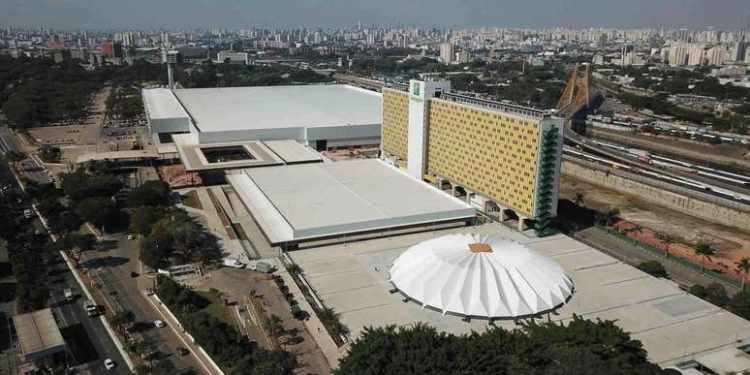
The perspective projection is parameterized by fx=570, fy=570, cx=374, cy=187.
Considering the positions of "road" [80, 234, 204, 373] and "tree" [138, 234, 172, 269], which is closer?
"road" [80, 234, 204, 373]

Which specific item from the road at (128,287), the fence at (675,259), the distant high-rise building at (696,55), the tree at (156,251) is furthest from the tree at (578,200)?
the distant high-rise building at (696,55)

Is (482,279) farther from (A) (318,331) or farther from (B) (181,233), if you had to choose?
(B) (181,233)

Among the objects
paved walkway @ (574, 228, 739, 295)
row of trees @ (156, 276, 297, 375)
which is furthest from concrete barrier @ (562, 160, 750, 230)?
row of trees @ (156, 276, 297, 375)

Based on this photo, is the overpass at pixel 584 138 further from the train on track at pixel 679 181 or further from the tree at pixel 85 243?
the tree at pixel 85 243

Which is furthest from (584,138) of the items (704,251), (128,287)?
(128,287)

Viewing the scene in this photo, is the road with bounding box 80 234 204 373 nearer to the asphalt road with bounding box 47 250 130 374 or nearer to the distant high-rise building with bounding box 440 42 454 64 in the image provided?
the asphalt road with bounding box 47 250 130 374

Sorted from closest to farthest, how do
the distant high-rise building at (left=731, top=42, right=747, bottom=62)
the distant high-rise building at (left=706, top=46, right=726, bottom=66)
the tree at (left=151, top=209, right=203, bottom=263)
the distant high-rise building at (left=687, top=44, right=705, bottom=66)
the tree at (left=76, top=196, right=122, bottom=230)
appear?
the tree at (left=151, top=209, right=203, bottom=263) < the tree at (left=76, top=196, right=122, bottom=230) < the distant high-rise building at (left=687, top=44, right=705, bottom=66) < the distant high-rise building at (left=706, top=46, right=726, bottom=66) < the distant high-rise building at (left=731, top=42, right=747, bottom=62)
